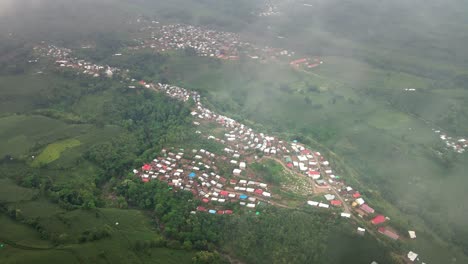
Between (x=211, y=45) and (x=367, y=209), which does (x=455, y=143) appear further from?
(x=211, y=45)

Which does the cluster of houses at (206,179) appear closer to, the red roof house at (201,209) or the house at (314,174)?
the red roof house at (201,209)

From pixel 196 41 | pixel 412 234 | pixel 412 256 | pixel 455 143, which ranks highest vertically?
pixel 196 41

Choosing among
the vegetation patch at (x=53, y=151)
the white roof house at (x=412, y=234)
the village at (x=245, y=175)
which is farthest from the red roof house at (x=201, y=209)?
the white roof house at (x=412, y=234)

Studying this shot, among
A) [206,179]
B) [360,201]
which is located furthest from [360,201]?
[206,179]

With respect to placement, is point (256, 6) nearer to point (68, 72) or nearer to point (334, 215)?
point (68, 72)

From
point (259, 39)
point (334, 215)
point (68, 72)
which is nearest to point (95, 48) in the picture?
point (68, 72)

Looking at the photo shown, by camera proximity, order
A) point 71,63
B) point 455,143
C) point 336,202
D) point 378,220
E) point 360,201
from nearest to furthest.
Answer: point 378,220
point 336,202
point 360,201
point 455,143
point 71,63

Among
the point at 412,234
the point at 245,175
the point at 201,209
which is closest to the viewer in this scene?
the point at 412,234

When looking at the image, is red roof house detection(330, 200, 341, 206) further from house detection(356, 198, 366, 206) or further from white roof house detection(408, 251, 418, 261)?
white roof house detection(408, 251, 418, 261)
